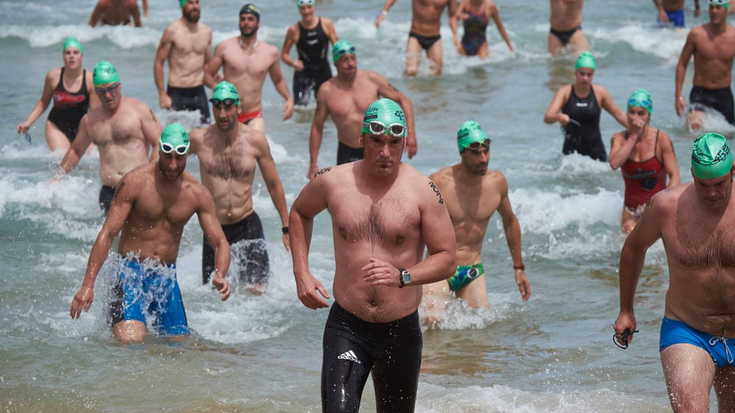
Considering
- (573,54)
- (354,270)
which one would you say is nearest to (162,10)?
(573,54)

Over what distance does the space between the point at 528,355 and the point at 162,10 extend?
22.5 meters

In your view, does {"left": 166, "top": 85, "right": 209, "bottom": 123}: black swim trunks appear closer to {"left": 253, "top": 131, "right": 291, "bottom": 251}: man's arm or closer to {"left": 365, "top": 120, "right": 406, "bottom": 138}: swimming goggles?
{"left": 253, "top": 131, "right": 291, "bottom": 251}: man's arm

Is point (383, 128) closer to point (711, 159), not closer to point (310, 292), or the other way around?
point (310, 292)

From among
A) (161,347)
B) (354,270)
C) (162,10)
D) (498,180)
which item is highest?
(354,270)

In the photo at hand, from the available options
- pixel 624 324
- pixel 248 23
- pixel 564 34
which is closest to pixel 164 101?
pixel 248 23

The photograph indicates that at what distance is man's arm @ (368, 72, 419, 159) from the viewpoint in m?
9.80

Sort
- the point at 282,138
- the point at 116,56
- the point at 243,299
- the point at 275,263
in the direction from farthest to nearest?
the point at 116,56, the point at 282,138, the point at 275,263, the point at 243,299

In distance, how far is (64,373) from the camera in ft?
23.2

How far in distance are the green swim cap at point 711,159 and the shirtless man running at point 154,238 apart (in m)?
3.31

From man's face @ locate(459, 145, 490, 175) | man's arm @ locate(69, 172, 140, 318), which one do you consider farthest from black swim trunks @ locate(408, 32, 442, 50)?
man's arm @ locate(69, 172, 140, 318)

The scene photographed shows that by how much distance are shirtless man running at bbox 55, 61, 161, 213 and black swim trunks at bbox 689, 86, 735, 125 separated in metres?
6.93

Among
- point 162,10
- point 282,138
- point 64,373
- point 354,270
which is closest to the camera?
point 354,270

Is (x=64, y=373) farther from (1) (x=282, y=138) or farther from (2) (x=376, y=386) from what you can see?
(1) (x=282, y=138)

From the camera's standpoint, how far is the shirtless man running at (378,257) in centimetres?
497
